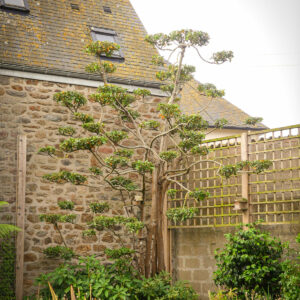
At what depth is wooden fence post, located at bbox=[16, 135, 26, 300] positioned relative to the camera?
7891 mm

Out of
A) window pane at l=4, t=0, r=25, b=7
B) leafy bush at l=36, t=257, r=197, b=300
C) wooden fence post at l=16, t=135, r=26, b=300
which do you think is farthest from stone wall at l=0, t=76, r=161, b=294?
window pane at l=4, t=0, r=25, b=7

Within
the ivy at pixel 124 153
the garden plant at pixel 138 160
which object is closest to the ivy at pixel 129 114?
the garden plant at pixel 138 160

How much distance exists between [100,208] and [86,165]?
1.29 meters

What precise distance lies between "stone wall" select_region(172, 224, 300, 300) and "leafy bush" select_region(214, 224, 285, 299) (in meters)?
1.09

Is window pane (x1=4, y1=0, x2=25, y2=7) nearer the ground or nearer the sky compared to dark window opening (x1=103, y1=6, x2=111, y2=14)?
nearer the ground

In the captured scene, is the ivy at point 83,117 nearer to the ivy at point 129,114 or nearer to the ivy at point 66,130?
the ivy at point 66,130

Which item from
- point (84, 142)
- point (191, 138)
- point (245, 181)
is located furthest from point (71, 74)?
point (245, 181)

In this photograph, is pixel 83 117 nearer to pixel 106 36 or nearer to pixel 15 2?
pixel 106 36

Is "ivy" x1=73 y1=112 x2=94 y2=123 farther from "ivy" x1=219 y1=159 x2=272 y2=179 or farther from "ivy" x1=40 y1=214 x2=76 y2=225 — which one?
"ivy" x1=219 y1=159 x2=272 y2=179

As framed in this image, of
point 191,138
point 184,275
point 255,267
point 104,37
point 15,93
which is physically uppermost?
point 104,37

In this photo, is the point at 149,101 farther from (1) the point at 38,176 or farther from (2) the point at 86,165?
(1) the point at 38,176

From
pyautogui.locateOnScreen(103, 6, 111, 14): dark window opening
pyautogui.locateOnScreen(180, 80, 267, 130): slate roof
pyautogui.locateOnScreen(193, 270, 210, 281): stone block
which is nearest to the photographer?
pyautogui.locateOnScreen(193, 270, 210, 281): stone block

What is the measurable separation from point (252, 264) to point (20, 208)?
404 centimetres

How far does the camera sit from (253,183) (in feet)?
25.2
